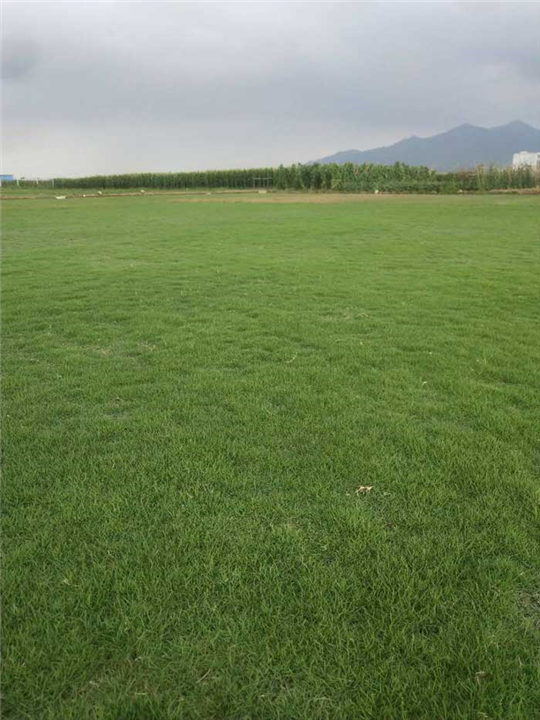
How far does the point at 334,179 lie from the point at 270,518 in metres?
55.3

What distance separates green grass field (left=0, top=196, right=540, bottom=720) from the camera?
69.7 inches

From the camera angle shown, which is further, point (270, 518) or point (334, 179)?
point (334, 179)

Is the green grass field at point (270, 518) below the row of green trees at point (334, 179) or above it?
below

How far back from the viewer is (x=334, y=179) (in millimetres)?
53656

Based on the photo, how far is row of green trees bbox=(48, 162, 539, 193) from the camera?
46719 millimetres

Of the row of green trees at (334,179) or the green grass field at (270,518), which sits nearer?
the green grass field at (270,518)

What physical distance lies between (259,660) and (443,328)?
4.94m

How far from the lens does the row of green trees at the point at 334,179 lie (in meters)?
46.7

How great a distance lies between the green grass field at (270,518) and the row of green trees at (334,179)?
46.5 m

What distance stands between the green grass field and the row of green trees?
46522 millimetres

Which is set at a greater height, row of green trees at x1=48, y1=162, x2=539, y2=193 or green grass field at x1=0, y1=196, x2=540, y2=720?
row of green trees at x1=48, y1=162, x2=539, y2=193

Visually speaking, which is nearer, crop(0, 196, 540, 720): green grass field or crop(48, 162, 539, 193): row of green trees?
crop(0, 196, 540, 720): green grass field

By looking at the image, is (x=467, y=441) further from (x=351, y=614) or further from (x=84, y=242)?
(x=84, y=242)

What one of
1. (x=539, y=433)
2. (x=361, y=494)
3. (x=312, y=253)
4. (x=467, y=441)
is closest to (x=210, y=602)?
(x=361, y=494)
